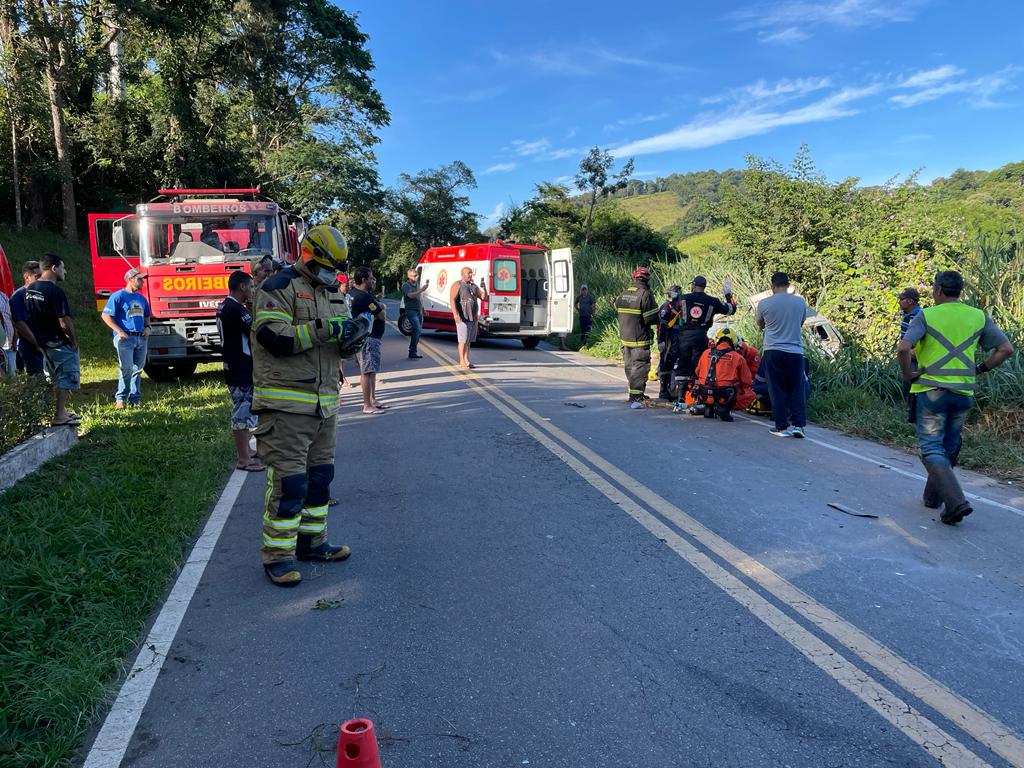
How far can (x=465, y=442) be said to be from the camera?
7.39m

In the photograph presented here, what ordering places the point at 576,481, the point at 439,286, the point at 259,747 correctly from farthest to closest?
the point at 439,286 < the point at 576,481 < the point at 259,747

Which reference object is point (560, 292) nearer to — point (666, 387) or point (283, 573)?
point (666, 387)

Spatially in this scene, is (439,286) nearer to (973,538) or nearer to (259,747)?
(973,538)

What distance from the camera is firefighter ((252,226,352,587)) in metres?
3.95

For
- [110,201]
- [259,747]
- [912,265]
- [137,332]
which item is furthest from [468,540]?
[110,201]

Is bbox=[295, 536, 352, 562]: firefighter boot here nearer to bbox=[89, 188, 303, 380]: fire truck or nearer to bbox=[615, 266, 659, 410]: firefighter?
bbox=[615, 266, 659, 410]: firefighter

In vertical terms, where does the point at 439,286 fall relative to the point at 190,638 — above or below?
above

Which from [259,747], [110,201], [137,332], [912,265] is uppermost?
[110,201]

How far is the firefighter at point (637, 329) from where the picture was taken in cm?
954

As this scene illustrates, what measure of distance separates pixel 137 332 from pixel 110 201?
1004 inches

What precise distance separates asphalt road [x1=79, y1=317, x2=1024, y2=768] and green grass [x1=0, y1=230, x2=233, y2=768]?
27 centimetres

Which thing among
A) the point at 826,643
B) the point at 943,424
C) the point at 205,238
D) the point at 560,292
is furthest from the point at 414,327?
the point at 826,643

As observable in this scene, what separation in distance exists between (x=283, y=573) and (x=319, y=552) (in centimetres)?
33

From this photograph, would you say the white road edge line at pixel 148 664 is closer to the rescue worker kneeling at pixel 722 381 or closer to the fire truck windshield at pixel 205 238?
the rescue worker kneeling at pixel 722 381
